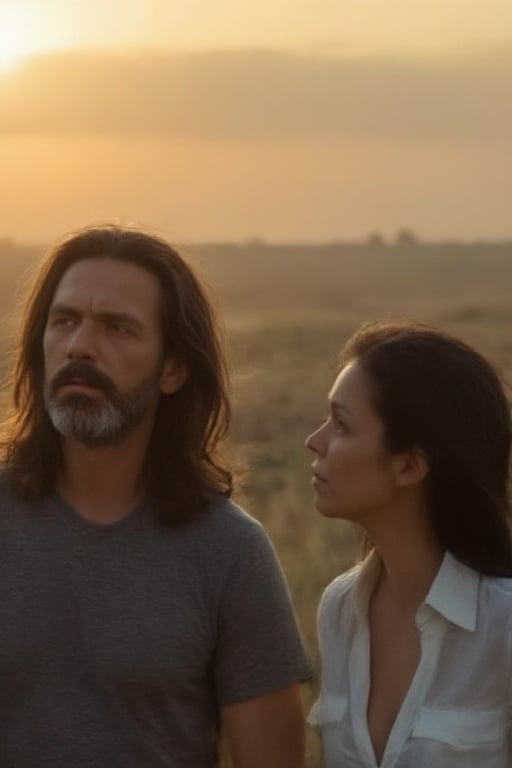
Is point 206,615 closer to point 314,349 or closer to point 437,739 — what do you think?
point 437,739

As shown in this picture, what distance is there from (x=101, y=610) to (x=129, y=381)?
0.52 m

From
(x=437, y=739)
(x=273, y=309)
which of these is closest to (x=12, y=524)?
(x=437, y=739)

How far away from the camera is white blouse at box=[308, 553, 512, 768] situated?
164 inches

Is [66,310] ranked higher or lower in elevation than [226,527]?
higher

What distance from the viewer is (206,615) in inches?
175

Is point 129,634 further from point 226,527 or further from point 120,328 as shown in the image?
point 120,328

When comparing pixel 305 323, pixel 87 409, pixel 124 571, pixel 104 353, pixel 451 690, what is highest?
pixel 305 323

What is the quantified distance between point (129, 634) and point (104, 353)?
0.62 metres

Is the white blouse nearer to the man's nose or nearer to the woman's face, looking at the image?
the woman's face

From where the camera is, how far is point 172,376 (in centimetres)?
471

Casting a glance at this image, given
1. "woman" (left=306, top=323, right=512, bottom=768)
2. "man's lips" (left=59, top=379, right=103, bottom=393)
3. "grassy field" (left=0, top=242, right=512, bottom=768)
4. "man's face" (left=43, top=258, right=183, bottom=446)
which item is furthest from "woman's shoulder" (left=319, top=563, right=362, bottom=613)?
"man's lips" (left=59, top=379, right=103, bottom=393)

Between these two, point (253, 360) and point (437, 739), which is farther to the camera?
point (253, 360)

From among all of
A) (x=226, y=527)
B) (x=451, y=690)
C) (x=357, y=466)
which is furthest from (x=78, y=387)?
(x=451, y=690)

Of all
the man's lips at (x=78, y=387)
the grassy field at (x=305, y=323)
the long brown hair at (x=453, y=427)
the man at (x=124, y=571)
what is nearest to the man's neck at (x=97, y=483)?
the man at (x=124, y=571)
